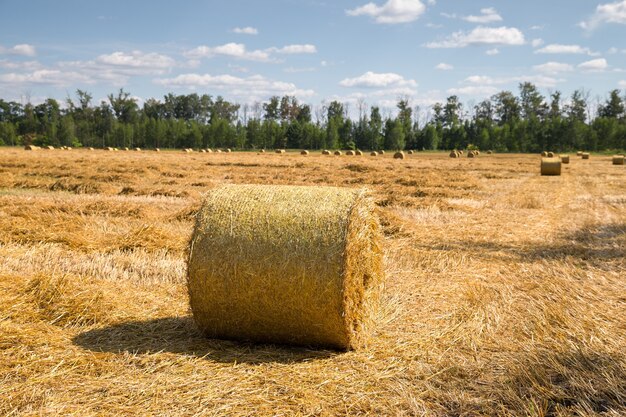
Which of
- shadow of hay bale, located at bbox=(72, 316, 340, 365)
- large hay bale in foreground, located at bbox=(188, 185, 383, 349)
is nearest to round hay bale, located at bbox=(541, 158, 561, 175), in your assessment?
large hay bale in foreground, located at bbox=(188, 185, 383, 349)

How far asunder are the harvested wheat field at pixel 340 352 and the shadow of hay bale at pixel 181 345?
0.07 feet

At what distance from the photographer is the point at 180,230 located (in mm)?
12039

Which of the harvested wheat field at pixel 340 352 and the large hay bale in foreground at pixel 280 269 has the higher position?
the large hay bale in foreground at pixel 280 269

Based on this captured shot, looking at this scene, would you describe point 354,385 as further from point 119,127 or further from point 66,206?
point 119,127

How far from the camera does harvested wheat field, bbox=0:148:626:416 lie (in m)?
4.85

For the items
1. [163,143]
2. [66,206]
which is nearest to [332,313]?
[66,206]

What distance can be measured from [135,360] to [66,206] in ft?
30.4

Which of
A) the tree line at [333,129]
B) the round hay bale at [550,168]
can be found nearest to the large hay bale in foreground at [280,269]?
the round hay bale at [550,168]

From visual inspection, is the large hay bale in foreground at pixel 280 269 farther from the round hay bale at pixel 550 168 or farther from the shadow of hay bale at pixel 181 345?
the round hay bale at pixel 550 168

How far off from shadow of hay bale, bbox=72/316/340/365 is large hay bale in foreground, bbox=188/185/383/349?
116mm

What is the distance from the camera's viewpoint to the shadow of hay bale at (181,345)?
5.88 metres

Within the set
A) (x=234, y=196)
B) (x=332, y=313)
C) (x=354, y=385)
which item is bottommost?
(x=354, y=385)

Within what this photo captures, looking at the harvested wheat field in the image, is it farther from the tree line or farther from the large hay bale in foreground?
the tree line

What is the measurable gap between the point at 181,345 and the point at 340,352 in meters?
1.61
